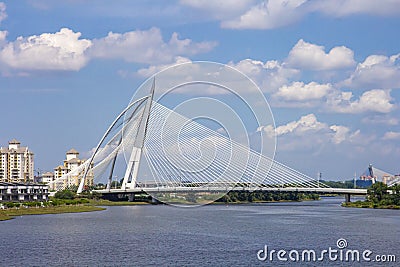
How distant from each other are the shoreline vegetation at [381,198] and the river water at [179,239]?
1513 centimetres

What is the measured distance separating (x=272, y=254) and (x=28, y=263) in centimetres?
688

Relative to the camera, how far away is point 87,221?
33.0 metres

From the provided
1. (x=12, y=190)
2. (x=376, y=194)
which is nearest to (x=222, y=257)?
(x=12, y=190)

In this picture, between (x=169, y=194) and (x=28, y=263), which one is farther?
(x=169, y=194)

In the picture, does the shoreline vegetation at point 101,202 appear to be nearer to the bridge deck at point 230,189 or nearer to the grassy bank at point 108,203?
the grassy bank at point 108,203

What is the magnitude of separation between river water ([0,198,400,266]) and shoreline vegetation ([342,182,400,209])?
49.6ft

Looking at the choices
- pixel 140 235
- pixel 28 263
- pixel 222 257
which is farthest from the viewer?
pixel 140 235

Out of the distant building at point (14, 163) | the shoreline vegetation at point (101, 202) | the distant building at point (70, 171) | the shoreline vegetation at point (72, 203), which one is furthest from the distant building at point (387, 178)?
the distant building at point (14, 163)

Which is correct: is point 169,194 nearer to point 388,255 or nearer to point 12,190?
point 12,190

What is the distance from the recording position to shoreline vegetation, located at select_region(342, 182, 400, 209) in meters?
49.7

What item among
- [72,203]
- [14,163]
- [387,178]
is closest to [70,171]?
[14,163]

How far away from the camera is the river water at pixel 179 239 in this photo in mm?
19328

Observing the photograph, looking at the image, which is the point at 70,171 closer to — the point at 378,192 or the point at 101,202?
the point at 101,202

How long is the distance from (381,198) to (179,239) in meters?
30.3
